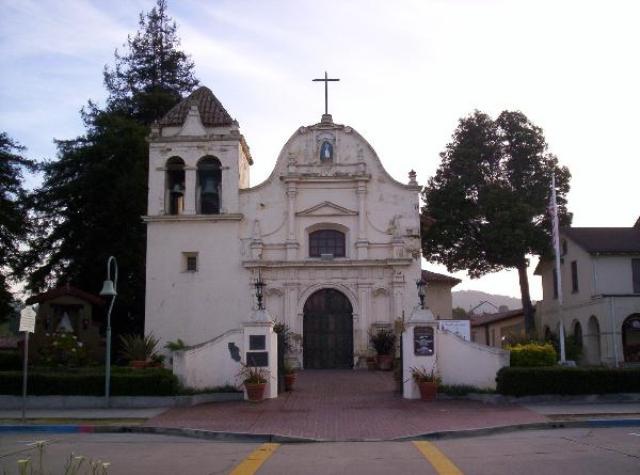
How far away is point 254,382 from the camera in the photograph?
21203mm

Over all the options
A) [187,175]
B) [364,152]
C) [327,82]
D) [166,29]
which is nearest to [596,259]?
[364,152]

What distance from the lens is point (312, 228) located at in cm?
3278

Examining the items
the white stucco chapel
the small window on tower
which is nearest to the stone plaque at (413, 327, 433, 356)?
the white stucco chapel

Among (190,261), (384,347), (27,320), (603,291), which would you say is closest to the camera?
(27,320)

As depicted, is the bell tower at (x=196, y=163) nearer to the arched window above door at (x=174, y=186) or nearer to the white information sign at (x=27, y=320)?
the arched window above door at (x=174, y=186)

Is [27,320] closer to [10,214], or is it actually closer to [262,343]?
[262,343]

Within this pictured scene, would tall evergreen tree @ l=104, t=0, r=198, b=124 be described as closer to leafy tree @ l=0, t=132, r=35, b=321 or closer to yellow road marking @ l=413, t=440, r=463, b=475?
leafy tree @ l=0, t=132, r=35, b=321

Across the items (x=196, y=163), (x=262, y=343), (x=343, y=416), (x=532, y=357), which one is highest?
(x=196, y=163)

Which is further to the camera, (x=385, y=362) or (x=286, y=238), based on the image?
(x=286, y=238)

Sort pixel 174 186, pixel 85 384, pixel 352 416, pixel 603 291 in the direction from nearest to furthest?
pixel 352 416 → pixel 85 384 → pixel 174 186 → pixel 603 291

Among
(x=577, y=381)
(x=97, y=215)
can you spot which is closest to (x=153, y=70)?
(x=97, y=215)

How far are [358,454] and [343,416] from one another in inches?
216

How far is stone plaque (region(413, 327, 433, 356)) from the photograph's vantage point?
21.7 metres

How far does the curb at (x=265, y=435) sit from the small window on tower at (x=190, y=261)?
1561 cm
